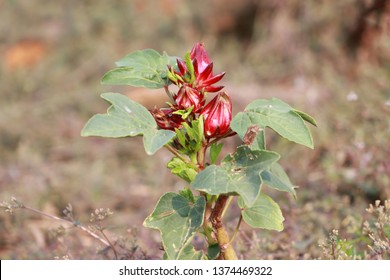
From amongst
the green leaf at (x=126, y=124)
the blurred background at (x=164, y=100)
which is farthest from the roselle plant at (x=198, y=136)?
the blurred background at (x=164, y=100)

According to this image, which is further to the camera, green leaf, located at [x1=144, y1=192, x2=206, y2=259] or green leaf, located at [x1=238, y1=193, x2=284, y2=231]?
green leaf, located at [x1=238, y1=193, x2=284, y2=231]

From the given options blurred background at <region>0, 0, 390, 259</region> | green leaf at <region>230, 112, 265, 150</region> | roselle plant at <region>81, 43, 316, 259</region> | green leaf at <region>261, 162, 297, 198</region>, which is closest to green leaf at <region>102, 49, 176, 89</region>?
roselle plant at <region>81, 43, 316, 259</region>

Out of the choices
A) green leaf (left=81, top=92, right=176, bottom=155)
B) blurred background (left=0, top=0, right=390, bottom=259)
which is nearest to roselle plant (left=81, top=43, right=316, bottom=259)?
green leaf (left=81, top=92, right=176, bottom=155)

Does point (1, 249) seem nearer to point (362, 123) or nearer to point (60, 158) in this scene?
point (60, 158)

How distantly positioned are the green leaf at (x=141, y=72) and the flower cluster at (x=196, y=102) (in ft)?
0.15

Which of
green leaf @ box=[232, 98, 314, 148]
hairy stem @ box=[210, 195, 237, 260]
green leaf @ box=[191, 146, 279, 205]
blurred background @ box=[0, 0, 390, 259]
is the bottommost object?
blurred background @ box=[0, 0, 390, 259]

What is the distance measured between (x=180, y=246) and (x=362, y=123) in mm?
2177

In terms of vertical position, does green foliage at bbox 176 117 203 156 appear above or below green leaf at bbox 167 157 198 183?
above

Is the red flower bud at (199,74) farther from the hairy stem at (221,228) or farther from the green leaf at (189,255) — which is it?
the green leaf at (189,255)

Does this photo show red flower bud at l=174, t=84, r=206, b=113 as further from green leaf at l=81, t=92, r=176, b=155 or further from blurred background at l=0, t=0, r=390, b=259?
blurred background at l=0, t=0, r=390, b=259

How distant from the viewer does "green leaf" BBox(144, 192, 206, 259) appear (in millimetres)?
1404

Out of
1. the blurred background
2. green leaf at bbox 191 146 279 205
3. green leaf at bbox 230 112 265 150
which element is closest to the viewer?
green leaf at bbox 191 146 279 205

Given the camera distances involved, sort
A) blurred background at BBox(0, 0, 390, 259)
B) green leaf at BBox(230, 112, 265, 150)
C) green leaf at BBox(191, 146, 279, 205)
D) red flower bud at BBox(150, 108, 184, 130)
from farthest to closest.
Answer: blurred background at BBox(0, 0, 390, 259)
red flower bud at BBox(150, 108, 184, 130)
green leaf at BBox(230, 112, 265, 150)
green leaf at BBox(191, 146, 279, 205)

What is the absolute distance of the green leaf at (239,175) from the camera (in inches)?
51.4
